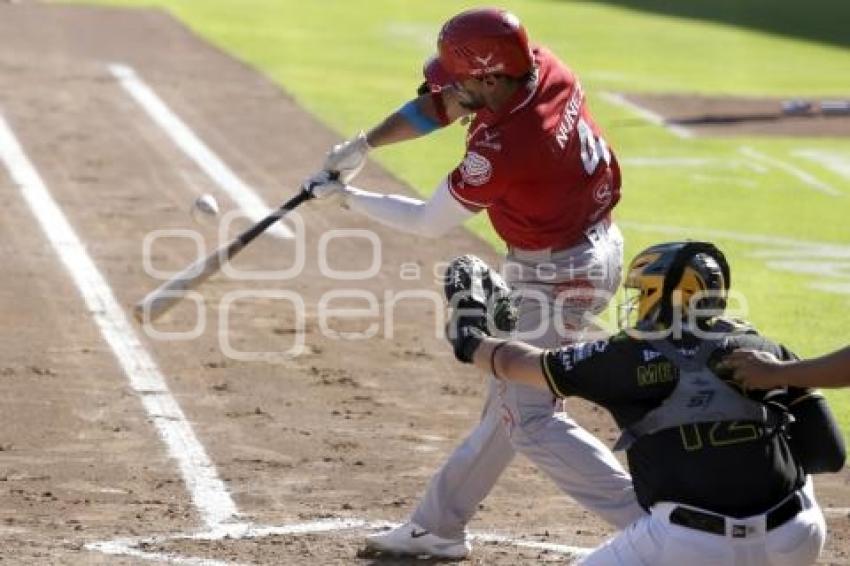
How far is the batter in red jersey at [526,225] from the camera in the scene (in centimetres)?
681

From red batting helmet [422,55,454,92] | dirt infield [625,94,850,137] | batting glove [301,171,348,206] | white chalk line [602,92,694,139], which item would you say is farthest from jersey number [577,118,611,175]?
dirt infield [625,94,850,137]

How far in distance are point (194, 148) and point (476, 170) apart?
10359mm

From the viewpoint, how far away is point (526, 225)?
708 cm

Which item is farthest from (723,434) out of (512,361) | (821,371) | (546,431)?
(546,431)

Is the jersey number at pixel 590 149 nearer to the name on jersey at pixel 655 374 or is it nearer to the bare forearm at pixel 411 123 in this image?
the bare forearm at pixel 411 123

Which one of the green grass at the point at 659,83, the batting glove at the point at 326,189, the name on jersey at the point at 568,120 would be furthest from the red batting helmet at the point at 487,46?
the green grass at the point at 659,83

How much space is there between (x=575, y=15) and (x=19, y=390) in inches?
765

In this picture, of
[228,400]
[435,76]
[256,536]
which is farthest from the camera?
[228,400]

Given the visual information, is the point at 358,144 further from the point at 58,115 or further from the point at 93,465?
the point at 58,115

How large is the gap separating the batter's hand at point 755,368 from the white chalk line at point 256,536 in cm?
231

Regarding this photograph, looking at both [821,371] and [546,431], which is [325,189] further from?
[821,371]

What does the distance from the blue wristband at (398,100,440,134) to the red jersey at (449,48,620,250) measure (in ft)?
3.09

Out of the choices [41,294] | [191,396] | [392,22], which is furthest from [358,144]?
[392,22]

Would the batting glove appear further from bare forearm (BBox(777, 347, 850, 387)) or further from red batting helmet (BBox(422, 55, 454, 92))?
bare forearm (BBox(777, 347, 850, 387))
